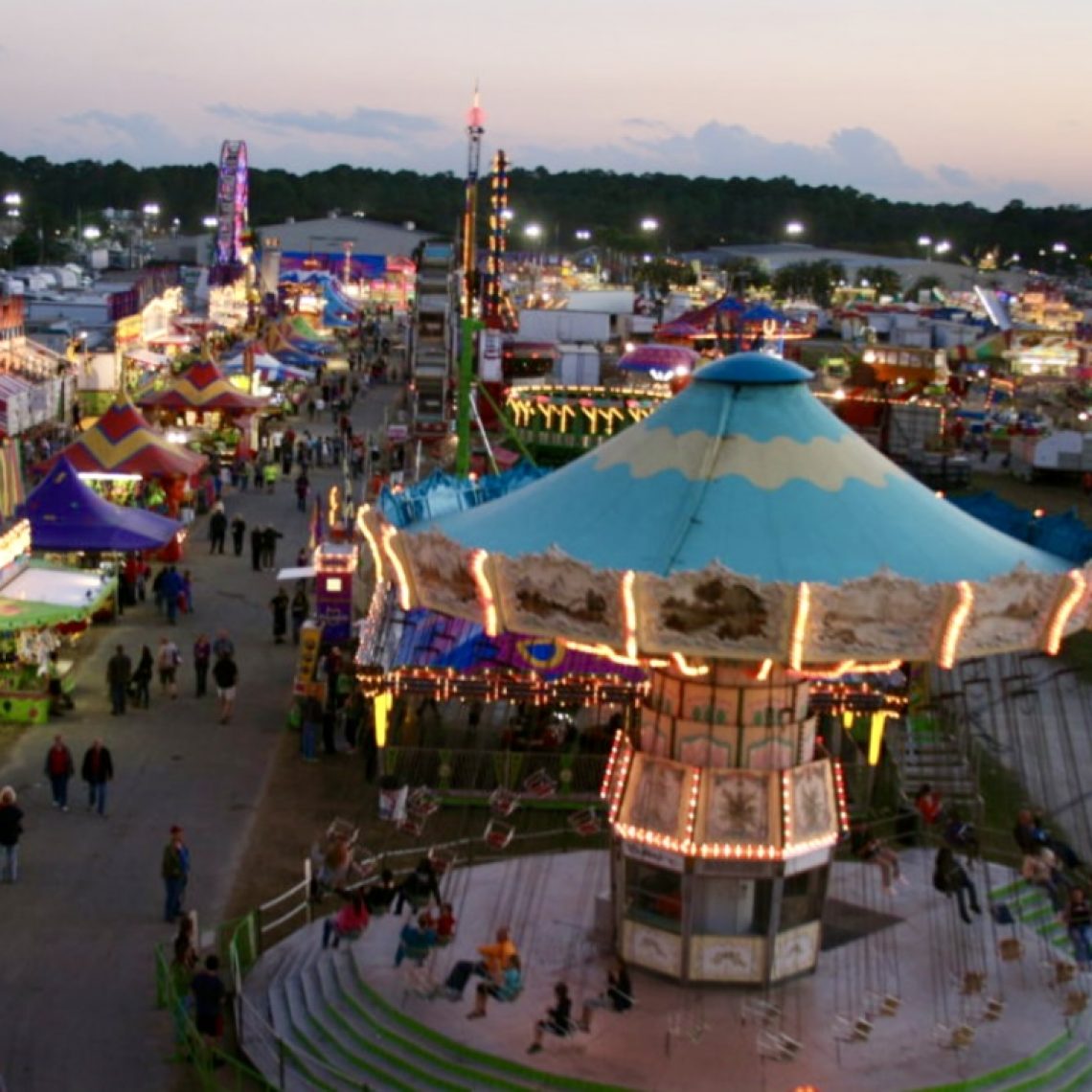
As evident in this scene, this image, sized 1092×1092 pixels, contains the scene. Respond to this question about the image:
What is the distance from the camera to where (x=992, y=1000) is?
13.4 meters

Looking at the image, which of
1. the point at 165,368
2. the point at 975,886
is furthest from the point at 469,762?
the point at 165,368

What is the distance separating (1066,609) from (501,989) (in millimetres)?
4965

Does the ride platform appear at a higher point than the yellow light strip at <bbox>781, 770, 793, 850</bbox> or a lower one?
lower

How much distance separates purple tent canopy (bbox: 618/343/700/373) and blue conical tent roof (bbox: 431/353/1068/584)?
3970 cm

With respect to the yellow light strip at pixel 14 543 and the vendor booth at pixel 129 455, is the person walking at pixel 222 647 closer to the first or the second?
the yellow light strip at pixel 14 543

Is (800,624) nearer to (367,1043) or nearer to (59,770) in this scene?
(367,1043)

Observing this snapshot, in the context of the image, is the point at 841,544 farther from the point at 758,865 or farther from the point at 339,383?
the point at 339,383

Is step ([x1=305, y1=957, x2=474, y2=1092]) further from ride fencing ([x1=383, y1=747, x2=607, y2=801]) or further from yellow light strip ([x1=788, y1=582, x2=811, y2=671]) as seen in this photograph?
ride fencing ([x1=383, y1=747, x2=607, y2=801])

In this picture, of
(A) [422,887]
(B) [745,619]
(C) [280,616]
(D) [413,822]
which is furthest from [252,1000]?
(C) [280,616]

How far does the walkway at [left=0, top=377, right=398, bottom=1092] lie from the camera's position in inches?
500

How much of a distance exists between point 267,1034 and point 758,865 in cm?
388

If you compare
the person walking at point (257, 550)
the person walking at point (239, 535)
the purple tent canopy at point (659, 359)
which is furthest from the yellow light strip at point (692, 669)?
the purple tent canopy at point (659, 359)

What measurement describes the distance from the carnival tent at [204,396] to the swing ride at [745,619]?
96.7ft

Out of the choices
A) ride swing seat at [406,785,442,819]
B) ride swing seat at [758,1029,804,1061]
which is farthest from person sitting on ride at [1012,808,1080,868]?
ride swing seat at [406,785,442,819]
